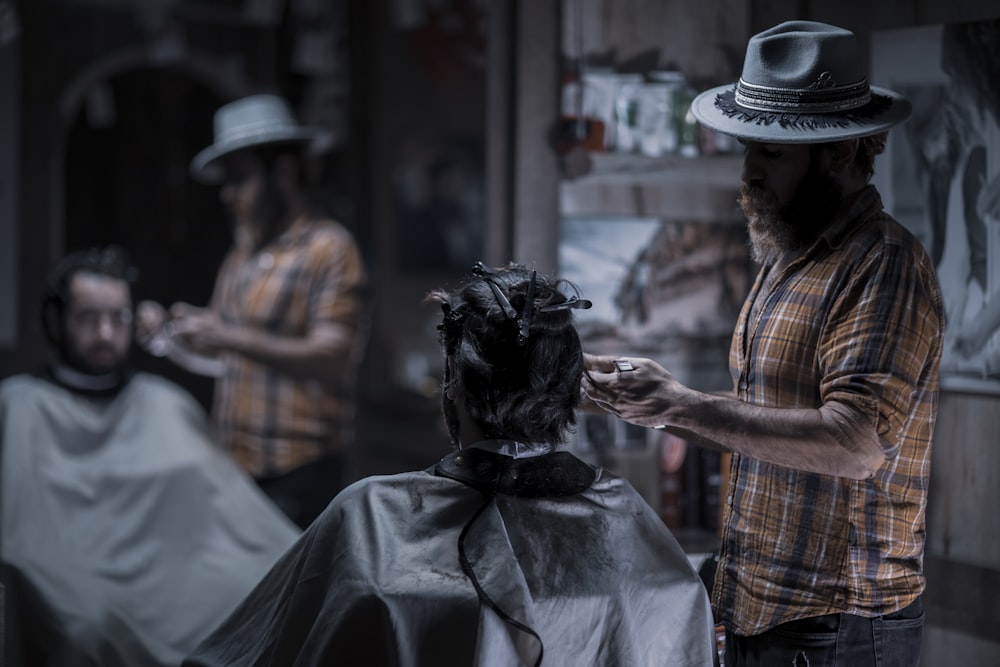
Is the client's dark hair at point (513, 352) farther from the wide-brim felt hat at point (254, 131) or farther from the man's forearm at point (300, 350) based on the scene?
the wide-brim felt hat at point (254, 131)

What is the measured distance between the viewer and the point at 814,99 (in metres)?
1.77

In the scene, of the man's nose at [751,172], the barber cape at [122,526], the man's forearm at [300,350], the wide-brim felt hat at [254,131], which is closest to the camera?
the man's nose at [751,172]

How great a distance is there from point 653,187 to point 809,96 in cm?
152

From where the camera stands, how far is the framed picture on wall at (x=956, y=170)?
238 cm

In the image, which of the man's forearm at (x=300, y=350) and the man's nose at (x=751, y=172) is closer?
the man's nose at (x=751, y=172)

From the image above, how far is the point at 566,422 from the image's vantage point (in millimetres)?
1822

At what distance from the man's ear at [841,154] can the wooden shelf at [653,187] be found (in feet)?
4.85

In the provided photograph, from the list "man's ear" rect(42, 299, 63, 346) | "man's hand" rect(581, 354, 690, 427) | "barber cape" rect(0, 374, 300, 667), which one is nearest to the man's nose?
"man's hand" rect(581, 354, 690, 427)

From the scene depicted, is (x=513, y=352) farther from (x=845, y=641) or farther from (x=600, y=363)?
(x=845, y=641)

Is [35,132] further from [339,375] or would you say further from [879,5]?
[879,5]

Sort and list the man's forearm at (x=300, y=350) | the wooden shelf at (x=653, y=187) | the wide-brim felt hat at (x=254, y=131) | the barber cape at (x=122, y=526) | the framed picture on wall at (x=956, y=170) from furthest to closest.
Result: the wide-brim felt hat at (x=254, y=131) < the man's forearm at (x=300, y=350) < the wooden shelf at (x=653, y=187) < the barber cape at (x=122, y=526) < the framed picture on wall at (x=956, y=170)

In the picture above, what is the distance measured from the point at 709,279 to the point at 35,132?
10.2 feet

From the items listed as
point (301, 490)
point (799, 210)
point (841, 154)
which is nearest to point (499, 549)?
point (799, 210)

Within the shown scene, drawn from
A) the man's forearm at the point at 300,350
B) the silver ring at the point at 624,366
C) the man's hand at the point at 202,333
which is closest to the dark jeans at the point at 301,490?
the man's forearm at the point at 300,350
